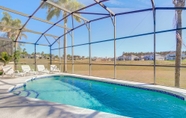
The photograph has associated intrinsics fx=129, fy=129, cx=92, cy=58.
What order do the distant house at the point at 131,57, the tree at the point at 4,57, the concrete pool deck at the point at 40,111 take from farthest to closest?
the tree at the point at 4,57
the distant house at the point at 131,57
the concrete pool deck at the point at 40,111

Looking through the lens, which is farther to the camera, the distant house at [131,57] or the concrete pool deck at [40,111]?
the distant house at [131,57]

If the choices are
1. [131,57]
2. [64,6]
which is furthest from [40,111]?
[64,6]

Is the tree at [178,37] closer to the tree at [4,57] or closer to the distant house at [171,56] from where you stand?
the distant house at [171,56]

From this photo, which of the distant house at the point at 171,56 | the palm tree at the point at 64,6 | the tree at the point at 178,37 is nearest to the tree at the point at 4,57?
the palm tree at the point at 64,6

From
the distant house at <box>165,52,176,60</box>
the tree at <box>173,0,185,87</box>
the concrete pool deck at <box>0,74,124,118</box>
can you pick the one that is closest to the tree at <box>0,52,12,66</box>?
the concrete pool deck at <box>0,74,124,118</box>

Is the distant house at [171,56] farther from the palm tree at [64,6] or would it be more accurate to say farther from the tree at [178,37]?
the palm tree at [64,6]

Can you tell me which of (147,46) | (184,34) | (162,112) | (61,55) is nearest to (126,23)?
(147,46)

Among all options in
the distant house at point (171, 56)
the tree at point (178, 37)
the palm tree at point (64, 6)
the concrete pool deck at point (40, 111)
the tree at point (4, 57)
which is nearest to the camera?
the concrete pool deck at point (40, 111)

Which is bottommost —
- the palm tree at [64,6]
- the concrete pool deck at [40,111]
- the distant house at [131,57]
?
the concrete pool deck at [40,111]

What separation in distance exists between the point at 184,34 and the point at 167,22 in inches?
35.9

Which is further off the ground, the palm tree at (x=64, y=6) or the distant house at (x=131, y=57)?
the palm tree at (x=64, y=6)

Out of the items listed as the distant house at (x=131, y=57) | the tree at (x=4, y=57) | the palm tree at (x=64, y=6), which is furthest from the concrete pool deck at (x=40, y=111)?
the palm tree at (x=64, y=6)

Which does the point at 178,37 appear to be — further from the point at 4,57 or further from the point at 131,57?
the point at 4,57

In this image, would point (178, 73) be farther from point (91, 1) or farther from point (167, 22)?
point (91, 1)
